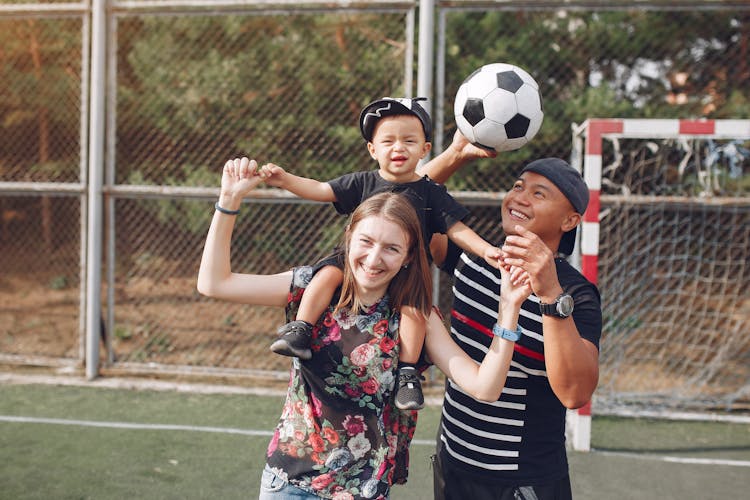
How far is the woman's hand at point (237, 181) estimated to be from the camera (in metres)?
1.99

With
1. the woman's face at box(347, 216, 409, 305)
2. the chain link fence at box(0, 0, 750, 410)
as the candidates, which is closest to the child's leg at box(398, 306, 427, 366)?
the woman's face at box(347, 216, 409, 305)

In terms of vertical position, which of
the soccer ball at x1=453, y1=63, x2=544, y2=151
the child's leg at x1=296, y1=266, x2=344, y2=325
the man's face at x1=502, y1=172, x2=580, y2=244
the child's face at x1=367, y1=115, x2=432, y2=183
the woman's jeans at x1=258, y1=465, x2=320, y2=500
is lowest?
the woman's jeans at x1=258, y1=465, x2=320, y2=500

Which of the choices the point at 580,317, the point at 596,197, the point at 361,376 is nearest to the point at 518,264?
the point at 580,317

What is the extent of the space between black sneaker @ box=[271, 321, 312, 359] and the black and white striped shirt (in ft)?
1.93

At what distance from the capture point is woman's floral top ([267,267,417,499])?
1.99 metres

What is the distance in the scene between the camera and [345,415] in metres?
2.00

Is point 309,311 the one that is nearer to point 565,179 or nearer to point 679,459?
point 565,179

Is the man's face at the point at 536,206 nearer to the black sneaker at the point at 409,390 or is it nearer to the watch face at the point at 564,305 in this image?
the watch face at the point at 564,305

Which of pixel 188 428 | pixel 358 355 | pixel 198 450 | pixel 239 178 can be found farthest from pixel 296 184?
pixel 188 428

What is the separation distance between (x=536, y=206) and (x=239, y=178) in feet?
3.14

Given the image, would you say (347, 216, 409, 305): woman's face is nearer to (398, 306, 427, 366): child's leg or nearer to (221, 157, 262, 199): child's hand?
(398, 306, 427, 366): child's leg

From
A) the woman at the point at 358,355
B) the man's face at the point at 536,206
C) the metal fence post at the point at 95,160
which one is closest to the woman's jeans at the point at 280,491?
the woman at the point at 358,355

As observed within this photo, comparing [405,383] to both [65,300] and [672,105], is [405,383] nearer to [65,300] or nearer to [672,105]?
[672,105]

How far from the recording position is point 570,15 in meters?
8.50
